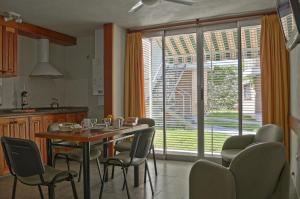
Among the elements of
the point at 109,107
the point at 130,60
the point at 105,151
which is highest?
the point at 130,60

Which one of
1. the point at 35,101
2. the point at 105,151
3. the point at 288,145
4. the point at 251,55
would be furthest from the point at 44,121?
the point at 288,145

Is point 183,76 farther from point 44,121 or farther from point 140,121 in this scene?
point 44,121

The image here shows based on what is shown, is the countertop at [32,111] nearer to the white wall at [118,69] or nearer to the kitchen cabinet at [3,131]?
the kitchen cabinet at [3,131]

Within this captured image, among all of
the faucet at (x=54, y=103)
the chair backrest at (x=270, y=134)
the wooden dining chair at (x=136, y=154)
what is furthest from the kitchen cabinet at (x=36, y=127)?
the chair backrest at (x=270, y=134)

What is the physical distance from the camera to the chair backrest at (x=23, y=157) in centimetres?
219

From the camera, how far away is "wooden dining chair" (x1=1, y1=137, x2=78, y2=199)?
2195 millimetres

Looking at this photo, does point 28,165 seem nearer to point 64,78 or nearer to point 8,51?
point 8,51

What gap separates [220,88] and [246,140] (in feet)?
4.07

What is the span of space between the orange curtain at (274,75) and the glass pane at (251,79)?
0.14 m

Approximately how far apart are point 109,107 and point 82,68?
4.63 feet

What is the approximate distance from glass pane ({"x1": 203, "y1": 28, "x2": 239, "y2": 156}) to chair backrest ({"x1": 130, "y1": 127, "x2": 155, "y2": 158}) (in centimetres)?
196

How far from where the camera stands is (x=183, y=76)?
16.0ft

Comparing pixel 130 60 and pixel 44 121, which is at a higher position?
pixel 130 60

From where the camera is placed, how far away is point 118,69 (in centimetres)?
502
